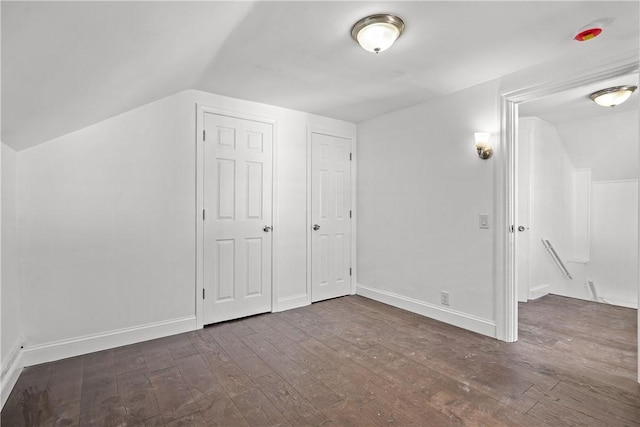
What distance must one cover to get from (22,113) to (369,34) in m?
2.07

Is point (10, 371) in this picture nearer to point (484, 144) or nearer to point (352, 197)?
point (352, 197)

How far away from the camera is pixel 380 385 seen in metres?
2.13

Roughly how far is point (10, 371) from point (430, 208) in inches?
148

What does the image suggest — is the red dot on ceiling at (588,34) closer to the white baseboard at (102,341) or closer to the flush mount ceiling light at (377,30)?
the flush mount ceiling light at (377,30)

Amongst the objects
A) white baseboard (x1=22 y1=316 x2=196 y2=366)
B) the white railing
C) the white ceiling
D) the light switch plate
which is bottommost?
white baseboard (x1=22 y1=316 x2=196 y2=366)

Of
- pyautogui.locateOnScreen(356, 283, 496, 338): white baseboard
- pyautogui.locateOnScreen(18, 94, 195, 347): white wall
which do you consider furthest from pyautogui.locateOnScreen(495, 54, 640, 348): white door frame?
pyautogui.locateOnScreen(18, 94, 195, 347): white wall

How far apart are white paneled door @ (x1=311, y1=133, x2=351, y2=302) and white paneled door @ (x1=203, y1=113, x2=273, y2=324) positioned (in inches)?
25.9

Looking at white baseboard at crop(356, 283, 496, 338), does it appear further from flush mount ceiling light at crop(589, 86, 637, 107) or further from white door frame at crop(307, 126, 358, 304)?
flush mount ceiling light at crop(589, 86, 637, 107)

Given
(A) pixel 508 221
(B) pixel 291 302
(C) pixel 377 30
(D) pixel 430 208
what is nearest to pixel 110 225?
(B) pixel 291 302

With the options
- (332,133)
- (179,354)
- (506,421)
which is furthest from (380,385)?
(332,133)

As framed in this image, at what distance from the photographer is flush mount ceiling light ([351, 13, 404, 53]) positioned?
192cm

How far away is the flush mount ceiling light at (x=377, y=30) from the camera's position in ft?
6.31

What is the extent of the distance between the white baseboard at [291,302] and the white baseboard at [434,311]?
88cm

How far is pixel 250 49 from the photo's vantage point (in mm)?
2318
